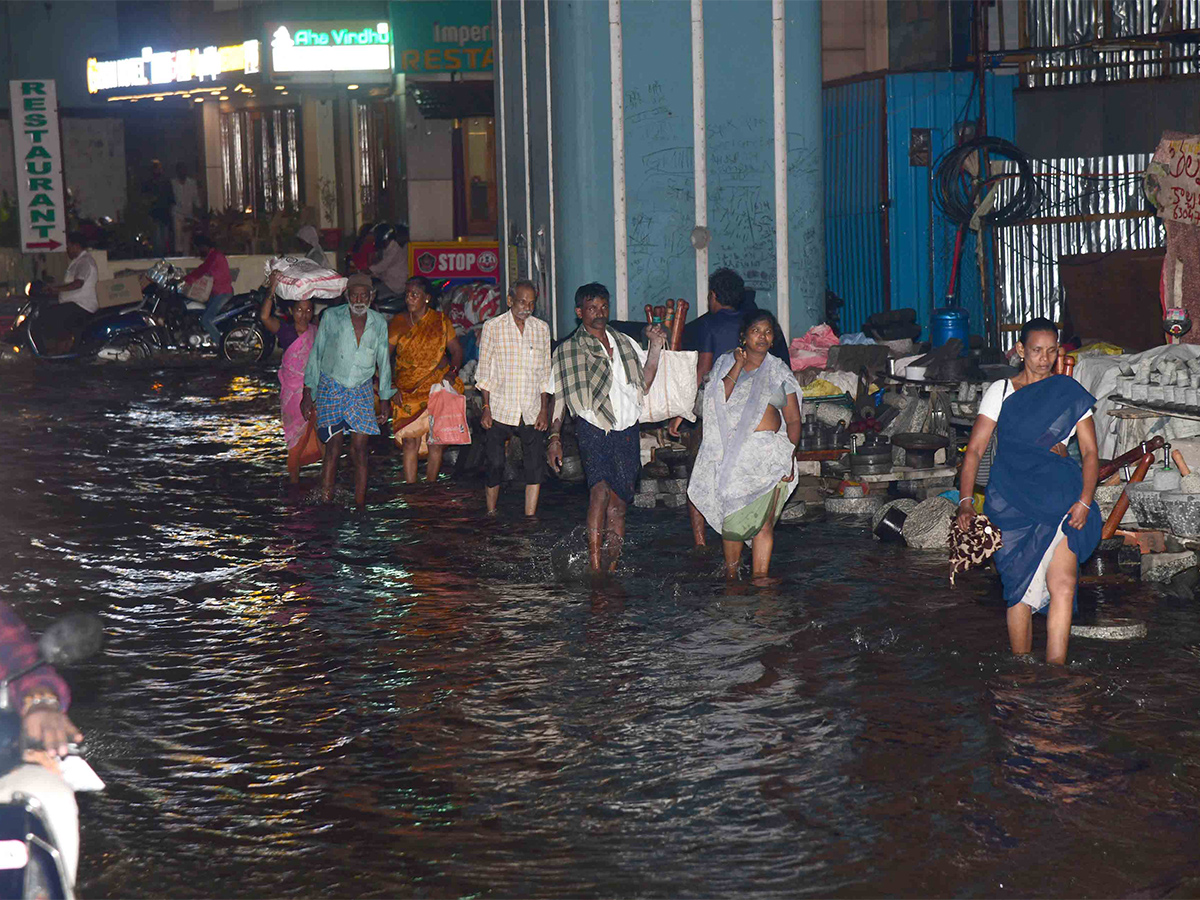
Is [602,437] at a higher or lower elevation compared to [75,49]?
lower

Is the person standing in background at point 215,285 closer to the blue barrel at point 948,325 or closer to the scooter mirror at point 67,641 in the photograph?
the blue barrel at point 948,325

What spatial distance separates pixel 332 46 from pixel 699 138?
45.4 ft

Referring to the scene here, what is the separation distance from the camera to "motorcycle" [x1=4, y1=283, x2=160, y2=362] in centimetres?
2114

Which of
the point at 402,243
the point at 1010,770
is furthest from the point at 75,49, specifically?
the point at 1010,770

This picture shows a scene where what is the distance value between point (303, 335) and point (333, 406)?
1183 millimetres

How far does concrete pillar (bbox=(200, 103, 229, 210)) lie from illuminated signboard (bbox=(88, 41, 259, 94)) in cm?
172

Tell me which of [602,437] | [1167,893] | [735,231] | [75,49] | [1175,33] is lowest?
[1167,893]

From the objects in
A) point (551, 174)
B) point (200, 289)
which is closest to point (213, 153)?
point (200, 289)

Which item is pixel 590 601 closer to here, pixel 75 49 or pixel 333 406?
pixel 333 406

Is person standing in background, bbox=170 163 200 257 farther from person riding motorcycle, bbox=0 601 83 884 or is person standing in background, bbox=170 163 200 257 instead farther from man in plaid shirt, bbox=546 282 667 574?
person riding motorcycle, bbox=0 601 83 884

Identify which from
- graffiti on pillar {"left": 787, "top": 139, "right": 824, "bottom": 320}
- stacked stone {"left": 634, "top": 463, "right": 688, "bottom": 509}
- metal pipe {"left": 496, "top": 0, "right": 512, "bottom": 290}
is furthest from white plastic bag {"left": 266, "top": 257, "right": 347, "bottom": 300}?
graffiti on pillar {"left": 787, "top": 139, "right": 824, "bottom": 320}

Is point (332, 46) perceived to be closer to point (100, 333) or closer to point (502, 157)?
point (100, 333)

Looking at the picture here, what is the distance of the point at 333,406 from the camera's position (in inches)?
433

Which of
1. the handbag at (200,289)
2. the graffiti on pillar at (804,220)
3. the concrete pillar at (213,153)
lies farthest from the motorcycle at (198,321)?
the graffiti on pillar at (804,220)
